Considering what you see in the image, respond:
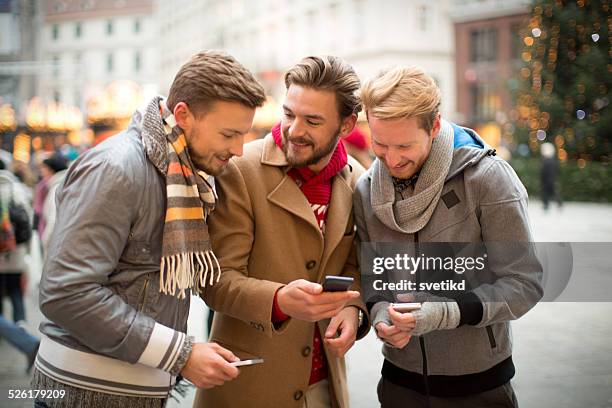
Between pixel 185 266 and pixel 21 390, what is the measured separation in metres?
0.96

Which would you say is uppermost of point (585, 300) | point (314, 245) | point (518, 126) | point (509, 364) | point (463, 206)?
point (518, 126)

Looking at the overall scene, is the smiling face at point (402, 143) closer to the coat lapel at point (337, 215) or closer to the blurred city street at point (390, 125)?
the blurred city street at point (390, 125)

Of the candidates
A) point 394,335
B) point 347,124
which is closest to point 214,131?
point 347,124

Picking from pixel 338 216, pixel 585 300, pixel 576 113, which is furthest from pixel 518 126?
pixel 338 216

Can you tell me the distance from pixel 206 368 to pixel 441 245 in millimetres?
787

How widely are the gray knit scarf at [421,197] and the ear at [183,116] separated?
0.63m

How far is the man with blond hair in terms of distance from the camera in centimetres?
180

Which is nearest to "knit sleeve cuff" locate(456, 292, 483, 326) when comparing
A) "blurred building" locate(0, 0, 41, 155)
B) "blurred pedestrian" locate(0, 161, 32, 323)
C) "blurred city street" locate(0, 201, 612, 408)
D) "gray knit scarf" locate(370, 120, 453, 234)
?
"gray knit scarf" locate(370, 120, 453, 234)

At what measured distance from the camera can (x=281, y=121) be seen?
2.13 metres

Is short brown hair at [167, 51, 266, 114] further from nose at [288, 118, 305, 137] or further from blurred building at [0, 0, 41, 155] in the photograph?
blurred building at [0, 0, 41, 155]

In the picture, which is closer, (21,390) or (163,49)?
(21,390)

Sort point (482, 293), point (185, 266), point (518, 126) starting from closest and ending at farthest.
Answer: point (185, 266), point (482, 293), point (518, 126)

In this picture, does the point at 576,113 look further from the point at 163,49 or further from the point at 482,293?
the point at 163,49

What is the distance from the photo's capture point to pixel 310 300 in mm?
1704
